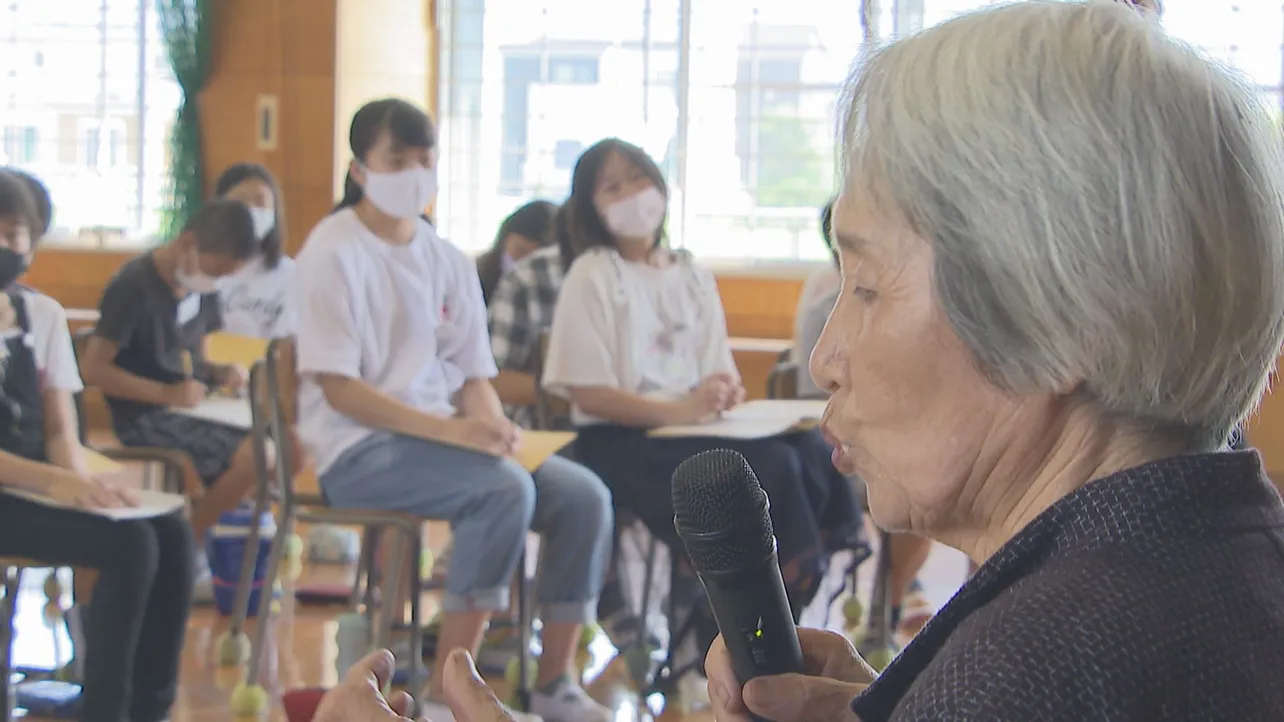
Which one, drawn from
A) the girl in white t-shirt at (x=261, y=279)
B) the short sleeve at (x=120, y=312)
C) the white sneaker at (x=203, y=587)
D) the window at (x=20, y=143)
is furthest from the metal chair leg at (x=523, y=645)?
the window at (x=20, y=143)

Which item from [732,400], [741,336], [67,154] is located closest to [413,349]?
[732,400]

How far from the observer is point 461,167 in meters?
8.77

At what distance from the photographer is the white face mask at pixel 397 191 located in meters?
3.53

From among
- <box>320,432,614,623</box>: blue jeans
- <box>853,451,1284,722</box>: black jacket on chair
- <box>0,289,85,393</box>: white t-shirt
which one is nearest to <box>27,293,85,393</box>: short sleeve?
<box>0,289,85,393</box>: white t-shirt

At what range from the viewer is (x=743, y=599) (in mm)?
952

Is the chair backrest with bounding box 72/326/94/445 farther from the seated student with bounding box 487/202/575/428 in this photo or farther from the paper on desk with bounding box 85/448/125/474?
the seated student with bounding box 487/202/575/428

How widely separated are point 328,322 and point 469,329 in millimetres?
419

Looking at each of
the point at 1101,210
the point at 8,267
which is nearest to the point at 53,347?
the point at 8,267

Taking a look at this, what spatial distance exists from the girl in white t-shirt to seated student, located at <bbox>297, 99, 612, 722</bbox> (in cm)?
144

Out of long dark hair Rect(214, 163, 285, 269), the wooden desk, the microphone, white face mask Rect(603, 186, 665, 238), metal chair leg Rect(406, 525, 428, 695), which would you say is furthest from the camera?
the wooden desk

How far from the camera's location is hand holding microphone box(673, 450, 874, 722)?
0.95 m

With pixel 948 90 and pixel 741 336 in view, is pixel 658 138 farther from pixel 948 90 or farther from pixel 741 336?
pixel 948 90

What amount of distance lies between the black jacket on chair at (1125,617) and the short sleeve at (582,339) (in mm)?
2999

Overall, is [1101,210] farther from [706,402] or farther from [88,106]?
[88,106]
